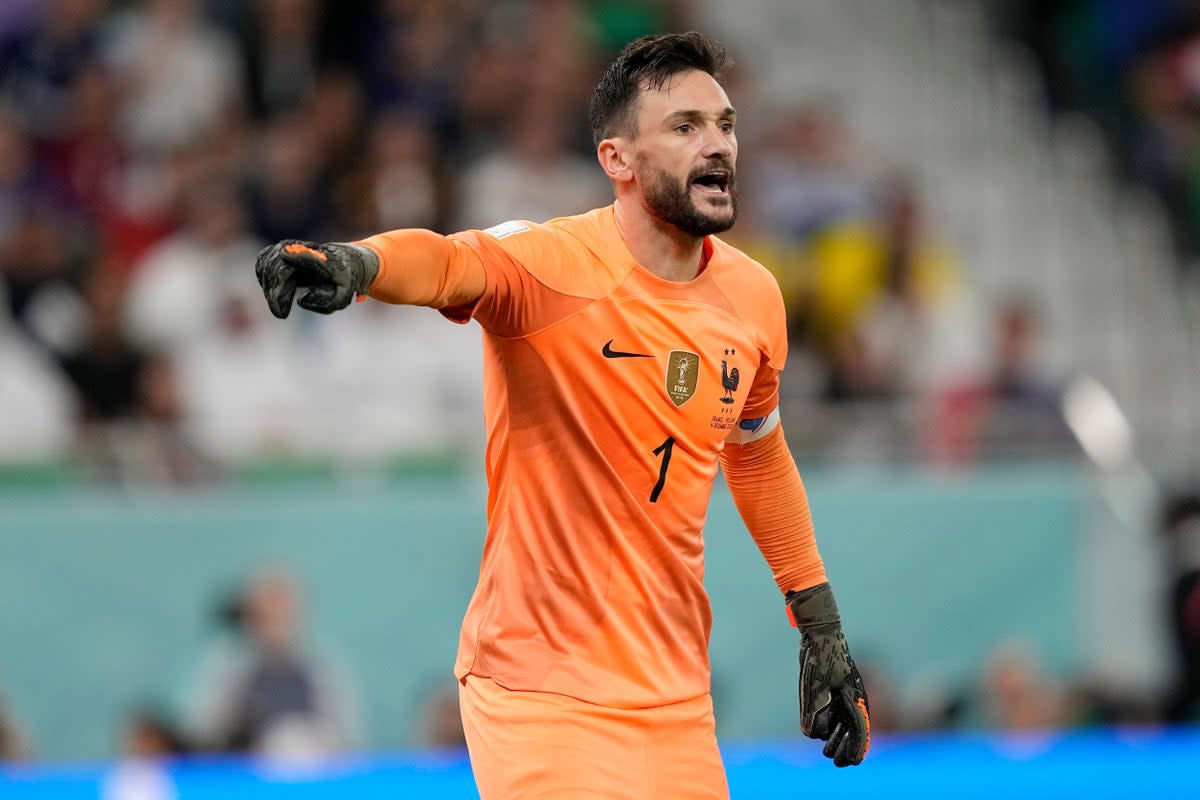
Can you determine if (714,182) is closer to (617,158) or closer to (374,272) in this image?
(617,158)

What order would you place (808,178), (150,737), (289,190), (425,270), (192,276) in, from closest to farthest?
(425,270) < (150,737) < (192,276) < (289,190) < (808,178)

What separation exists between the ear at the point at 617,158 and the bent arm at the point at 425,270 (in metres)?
0.55

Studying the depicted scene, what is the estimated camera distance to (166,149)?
10312 mm

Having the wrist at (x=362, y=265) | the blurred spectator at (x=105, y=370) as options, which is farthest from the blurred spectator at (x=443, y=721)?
the wrist at (x=362, y=265)

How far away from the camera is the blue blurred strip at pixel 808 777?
7094 mm

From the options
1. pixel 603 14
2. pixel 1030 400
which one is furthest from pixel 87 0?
pixel 1030 400

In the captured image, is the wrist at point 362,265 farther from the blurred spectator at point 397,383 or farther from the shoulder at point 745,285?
the blurred spectator at point 397,383

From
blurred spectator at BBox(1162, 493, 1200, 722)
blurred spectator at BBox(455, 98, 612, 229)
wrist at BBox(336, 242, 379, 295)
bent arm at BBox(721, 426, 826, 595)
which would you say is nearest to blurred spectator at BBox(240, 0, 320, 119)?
blurred spectator at BBox(455, 98, 612, 229)

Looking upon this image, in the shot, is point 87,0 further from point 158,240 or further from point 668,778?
point 668,778

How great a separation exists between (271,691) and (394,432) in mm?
1404

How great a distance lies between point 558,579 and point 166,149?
21.6ft

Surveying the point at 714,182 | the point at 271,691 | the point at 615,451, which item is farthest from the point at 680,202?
the point at 271,691

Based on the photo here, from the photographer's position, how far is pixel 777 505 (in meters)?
4.93

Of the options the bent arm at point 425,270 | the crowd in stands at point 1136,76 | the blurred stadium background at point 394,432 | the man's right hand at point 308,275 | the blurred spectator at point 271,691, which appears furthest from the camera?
the crowd in stands at point 1136,76
